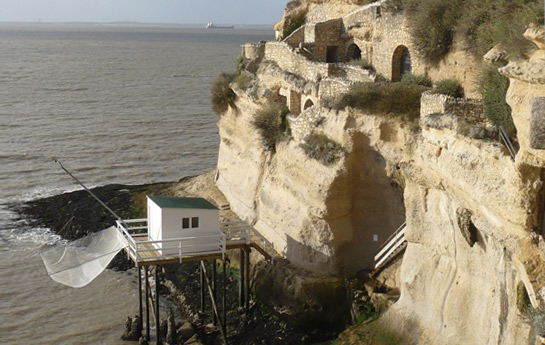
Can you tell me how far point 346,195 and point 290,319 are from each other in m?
3.84

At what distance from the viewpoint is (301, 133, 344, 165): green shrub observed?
71.5 feet

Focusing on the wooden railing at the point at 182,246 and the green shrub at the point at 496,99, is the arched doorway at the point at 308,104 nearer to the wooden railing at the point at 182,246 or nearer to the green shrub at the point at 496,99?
the wooden railing at the point at 182,246

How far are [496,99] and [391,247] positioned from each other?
20.1 ft

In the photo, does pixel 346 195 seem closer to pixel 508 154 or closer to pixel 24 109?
pixel 508 154

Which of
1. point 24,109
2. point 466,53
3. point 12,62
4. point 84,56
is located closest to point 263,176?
point 466,53

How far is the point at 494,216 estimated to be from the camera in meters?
14.2

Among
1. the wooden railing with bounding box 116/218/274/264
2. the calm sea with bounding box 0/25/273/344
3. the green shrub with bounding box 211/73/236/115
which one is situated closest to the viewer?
the wooden railing with bounding box 116/218/274/264

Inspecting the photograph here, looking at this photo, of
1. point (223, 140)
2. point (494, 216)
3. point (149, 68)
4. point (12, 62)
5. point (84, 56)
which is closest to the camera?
point (494, 216)

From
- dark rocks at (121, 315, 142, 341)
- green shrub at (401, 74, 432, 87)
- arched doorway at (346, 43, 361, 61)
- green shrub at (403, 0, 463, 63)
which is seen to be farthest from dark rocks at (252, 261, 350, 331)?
arched doorway at (346, 43, 361, 61)

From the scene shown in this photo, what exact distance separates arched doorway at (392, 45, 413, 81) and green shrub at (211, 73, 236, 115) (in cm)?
701

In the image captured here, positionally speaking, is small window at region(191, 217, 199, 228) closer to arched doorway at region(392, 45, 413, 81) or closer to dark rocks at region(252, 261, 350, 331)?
dark rocks at region(252, 261, 350, 331)

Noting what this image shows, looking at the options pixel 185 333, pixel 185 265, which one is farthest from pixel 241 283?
pixel 185 265

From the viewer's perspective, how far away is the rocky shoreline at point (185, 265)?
21.3 meters

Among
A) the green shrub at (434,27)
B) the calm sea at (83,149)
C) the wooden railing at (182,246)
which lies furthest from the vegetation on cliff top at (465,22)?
the calm sea at (83,149)
